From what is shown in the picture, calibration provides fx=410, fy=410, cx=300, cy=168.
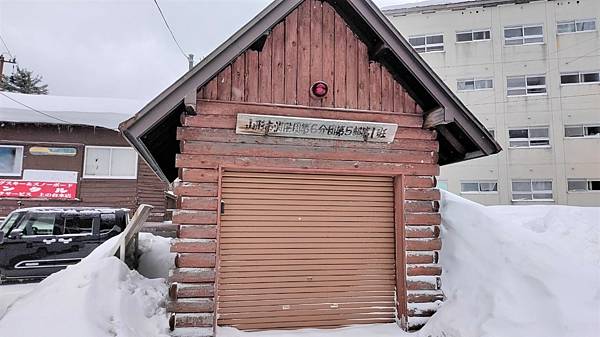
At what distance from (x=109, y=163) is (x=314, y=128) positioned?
42.3ft

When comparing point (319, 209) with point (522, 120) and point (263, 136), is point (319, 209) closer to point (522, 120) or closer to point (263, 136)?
point (263, 136)

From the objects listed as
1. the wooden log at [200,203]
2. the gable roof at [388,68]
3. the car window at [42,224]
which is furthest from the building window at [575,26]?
the car window at [42,224]

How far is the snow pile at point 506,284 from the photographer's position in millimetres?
5105

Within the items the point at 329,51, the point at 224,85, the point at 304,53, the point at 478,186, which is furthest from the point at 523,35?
the point at 224,85

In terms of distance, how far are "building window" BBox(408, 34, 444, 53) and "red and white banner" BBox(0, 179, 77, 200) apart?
19.7 metres

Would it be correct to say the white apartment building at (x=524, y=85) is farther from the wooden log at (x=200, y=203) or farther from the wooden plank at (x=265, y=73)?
the wooden log at (x=200, y=203)

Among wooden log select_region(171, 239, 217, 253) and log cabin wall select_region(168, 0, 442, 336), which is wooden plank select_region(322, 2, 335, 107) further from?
wooden log select_region(171, 239, 217, 253)

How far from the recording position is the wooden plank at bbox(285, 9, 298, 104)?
614cm

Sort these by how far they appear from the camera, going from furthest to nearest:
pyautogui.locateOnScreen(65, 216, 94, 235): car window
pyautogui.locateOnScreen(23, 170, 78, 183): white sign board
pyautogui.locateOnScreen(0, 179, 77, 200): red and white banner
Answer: pyautogui.locateOnScreen(23, 170, 78, 183): white sign board, pyautogui.locateOnScreen(0, 179, 77, 200): red and white banner, pyautogui.locateOnScreen(65, 216, 94, 235): car window

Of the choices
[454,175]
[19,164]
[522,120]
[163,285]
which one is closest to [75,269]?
[163,285]

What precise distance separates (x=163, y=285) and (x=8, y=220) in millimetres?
5977

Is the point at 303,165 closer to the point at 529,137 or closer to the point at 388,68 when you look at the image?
the point at 388,68

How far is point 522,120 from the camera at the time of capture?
22422mm

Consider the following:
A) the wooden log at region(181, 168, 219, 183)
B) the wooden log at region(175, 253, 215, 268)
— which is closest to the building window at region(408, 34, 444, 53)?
the wooden log at region(181, 168, 219, 183)
